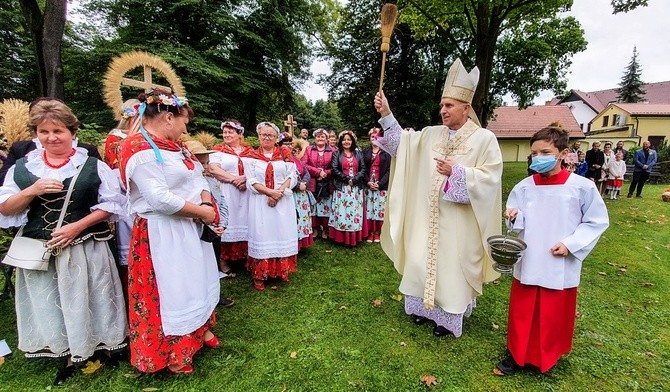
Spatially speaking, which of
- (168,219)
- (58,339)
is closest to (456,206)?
(168,219)

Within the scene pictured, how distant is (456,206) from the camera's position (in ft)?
10.9

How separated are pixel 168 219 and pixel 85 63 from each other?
16.2 metres

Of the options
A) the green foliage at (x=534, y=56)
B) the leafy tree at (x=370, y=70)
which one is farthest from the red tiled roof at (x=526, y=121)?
the green foliage at (x=534, y=56)

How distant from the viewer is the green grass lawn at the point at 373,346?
2906 millimetres

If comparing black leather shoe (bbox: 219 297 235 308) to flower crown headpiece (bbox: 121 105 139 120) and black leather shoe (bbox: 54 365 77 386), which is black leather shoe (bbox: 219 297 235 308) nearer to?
black leather shoe (bbox: 54 365 77 386)

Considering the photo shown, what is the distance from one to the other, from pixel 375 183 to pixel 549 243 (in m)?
4.39

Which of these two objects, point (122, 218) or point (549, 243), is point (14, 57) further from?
point (549, 243)

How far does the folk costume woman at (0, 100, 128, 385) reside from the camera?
8.20ft

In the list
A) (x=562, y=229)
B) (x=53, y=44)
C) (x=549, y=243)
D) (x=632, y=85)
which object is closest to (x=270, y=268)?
(x=549, y=243)

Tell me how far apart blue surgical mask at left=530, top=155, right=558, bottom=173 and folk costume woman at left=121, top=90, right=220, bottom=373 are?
2.69 metres

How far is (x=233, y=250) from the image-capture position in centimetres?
534

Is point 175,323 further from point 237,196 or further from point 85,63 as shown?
point 85,63

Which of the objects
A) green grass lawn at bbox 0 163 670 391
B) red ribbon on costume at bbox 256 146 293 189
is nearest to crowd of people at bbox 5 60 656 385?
green grass lawn at bbox 0 163 670 391

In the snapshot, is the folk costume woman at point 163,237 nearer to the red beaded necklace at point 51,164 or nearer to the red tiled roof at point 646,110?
the red beaded necklace at point 51,164
